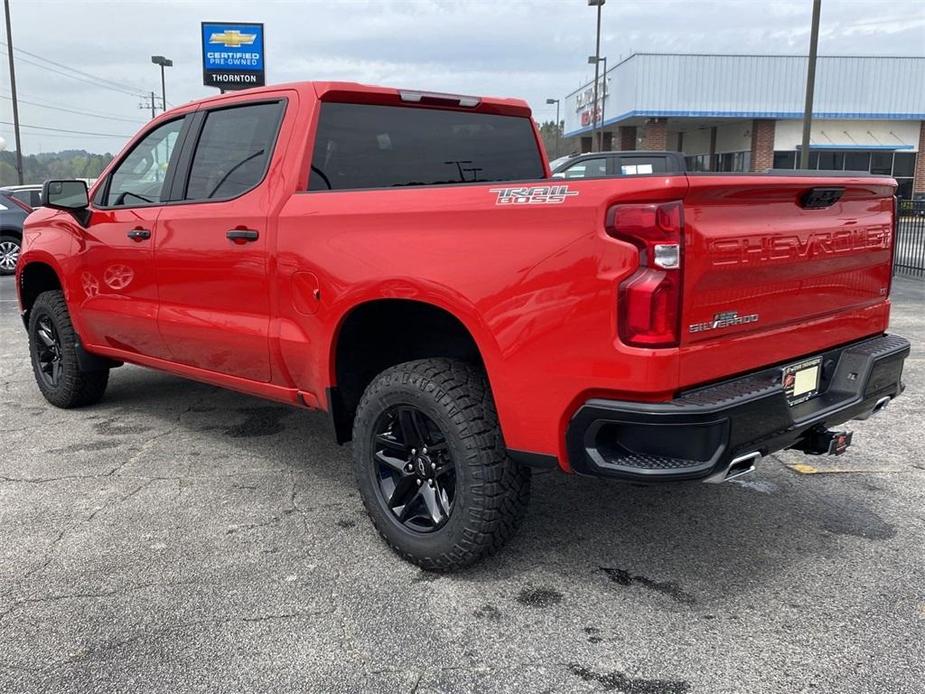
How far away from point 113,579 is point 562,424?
1.86 m

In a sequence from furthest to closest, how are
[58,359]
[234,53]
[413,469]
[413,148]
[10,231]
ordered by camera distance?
[234,53] < [10,231] < [58,359] < [413,148] < [413,469]

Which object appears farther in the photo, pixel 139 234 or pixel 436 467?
pixel 139 234

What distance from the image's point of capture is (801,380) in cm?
309

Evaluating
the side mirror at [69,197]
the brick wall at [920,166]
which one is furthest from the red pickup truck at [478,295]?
the brick wall at [920,166]

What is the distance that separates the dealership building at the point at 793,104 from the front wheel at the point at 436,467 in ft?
113

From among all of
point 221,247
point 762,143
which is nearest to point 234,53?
point 762,143

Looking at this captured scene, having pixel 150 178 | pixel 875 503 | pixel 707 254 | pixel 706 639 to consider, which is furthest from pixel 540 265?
pixel 150 178

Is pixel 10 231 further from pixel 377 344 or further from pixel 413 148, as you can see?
pixel 377 344

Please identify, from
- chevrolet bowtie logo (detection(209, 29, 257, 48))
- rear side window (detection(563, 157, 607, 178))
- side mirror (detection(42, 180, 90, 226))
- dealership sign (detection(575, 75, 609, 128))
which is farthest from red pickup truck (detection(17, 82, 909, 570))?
dealership sign (detection(575, 75, 609, 128))

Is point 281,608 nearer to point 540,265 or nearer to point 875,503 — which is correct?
point 540,265

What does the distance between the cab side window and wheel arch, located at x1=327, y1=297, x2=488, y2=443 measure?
161 cm

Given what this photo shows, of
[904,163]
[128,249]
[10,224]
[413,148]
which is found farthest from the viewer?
[904,163]

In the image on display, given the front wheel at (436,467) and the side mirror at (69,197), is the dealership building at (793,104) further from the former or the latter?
the front wheel at (436,467)

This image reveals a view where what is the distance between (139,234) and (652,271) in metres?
3.12
